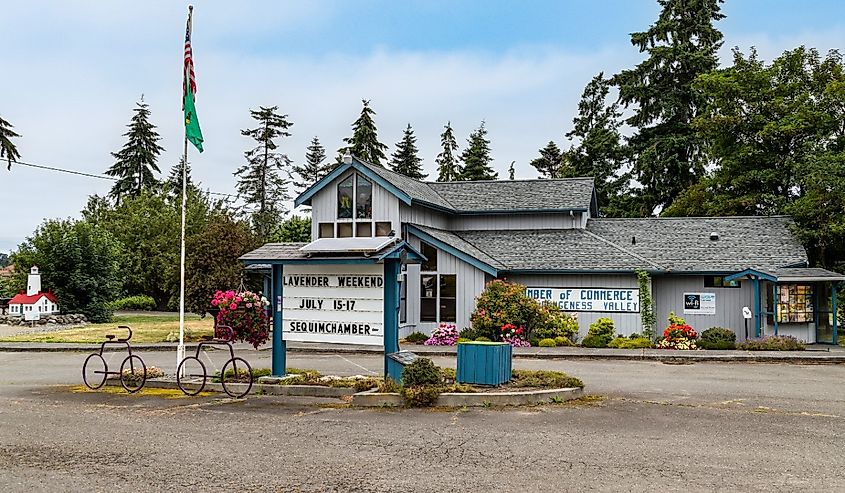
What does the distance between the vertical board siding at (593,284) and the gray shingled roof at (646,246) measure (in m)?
0.43

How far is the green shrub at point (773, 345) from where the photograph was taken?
74.0 feet

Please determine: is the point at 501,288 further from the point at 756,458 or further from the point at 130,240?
the point at 130,240

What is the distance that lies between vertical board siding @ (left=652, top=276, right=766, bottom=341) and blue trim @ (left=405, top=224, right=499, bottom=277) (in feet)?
18.6

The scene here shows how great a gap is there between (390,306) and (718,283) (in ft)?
52.7

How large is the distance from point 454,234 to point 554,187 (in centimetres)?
496

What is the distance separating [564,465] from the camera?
28.1 ft

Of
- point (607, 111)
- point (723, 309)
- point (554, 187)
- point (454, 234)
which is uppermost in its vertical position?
point (607, 111)

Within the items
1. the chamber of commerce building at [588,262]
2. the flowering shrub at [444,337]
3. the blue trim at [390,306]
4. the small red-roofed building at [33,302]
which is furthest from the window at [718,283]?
the small red-roofed building at [33,302]

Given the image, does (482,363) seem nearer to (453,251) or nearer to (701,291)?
(453,251)

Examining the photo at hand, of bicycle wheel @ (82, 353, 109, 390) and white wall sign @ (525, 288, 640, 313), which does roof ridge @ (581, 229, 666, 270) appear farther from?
bicycle wheel @ (82, 353, 109, 390)

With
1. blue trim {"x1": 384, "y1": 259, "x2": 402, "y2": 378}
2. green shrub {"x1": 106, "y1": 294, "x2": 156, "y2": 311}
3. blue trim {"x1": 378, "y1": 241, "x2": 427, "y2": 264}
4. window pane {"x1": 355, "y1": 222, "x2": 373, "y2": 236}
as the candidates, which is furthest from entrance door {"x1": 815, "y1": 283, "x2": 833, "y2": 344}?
green shrub {"x1": 106, "y1": 294, "x2": 156, "y2": 311}

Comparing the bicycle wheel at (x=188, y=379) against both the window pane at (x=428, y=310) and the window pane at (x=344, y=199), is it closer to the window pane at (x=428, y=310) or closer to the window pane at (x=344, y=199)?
the window pane at (x=428, y=310)

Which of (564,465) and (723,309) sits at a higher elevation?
(723,309)

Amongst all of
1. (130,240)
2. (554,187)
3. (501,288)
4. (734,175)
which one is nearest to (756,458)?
(501,288)
